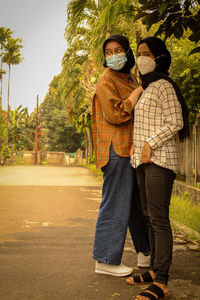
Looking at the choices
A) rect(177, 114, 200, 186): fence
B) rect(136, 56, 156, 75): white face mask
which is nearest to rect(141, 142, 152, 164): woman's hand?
rect(136, 56, 156, 75): white face mask

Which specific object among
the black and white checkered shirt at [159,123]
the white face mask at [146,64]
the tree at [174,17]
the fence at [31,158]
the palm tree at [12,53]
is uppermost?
the palm tree at [12,53]

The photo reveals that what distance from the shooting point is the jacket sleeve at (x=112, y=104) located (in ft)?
11.7

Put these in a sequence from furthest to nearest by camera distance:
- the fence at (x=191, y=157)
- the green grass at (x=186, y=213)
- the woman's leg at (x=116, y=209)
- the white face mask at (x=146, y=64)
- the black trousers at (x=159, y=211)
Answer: the fence at (x=191, y=157), the green grass at (x=186, y=213), the woman's leg at (x=116, y=209), the white face mask at (x=146, y=64), the black trousers at (x=159, y=211)

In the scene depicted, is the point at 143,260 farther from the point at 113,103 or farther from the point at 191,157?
the point at 191,157

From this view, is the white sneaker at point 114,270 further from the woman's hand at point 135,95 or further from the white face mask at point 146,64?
the white face mask at point 146,64

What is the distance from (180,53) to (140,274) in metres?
8.19

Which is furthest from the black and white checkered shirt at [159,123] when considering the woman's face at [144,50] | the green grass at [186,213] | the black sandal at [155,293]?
the green grass at [186,213]

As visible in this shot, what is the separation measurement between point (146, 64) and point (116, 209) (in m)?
1.29

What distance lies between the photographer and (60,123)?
5331 centimetres

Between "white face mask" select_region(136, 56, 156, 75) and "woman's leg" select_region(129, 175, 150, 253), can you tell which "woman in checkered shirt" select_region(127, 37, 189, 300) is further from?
"woman's leg" select_region(129, 175, 150, 253)

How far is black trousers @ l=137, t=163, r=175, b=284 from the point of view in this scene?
3.17 meters

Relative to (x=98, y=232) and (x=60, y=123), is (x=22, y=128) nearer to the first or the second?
(x=60, y=123)

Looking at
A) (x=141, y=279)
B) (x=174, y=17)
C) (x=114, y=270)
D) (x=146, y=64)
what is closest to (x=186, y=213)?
(x=114, y=270)

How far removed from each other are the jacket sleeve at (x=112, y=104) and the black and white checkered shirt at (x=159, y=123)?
115 millimetres
